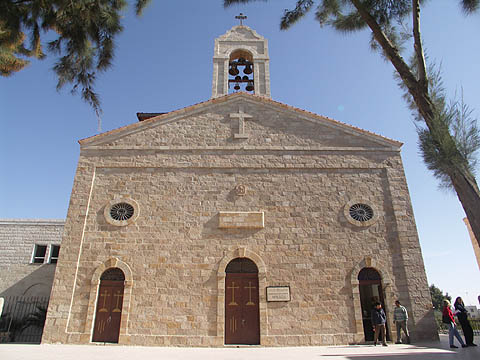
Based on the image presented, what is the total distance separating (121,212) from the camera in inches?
460

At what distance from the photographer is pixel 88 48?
746 cm

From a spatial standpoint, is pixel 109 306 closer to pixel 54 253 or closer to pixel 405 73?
pixel 54 253

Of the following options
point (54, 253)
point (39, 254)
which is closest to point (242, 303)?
point (54, 253)

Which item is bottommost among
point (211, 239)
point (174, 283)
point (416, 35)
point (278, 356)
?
point (278, 356)

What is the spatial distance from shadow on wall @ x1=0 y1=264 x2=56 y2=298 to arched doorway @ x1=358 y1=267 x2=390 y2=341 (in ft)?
43.6

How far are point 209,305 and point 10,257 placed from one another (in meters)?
11.8

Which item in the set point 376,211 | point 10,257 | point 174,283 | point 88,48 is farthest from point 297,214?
point 10,257

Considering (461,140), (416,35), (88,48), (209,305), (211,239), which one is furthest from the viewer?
(211,239)

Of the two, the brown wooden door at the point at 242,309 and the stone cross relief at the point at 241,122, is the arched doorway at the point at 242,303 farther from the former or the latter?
the stone cross relief at the point at 241,122

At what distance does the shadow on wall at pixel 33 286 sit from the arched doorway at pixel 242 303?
9527mm

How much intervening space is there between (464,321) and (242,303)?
6111mm

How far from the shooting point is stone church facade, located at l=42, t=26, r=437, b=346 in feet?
33.8

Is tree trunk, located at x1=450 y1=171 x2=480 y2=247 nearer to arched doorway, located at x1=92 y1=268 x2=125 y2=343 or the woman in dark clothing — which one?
the woman in dark clothing

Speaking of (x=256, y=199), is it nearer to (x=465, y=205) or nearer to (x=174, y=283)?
(x=174, y=283)
